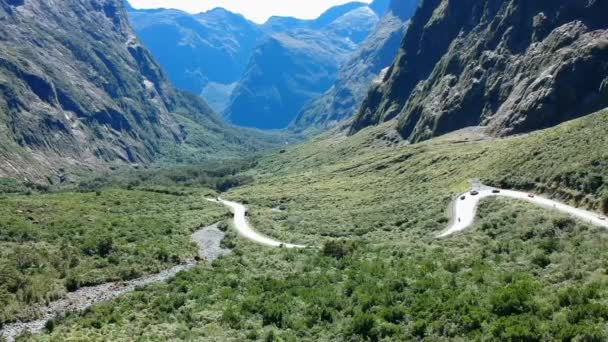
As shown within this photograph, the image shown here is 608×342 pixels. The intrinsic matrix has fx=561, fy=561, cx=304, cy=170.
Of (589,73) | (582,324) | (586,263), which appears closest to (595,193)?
(586,263)

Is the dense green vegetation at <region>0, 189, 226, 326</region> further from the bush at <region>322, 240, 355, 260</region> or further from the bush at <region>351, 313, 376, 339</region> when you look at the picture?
the bush at <region>351, 313, 376, 339</region>

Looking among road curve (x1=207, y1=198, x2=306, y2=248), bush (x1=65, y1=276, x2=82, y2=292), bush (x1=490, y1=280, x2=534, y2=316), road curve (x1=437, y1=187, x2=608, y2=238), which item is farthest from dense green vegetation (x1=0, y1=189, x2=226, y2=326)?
bush (x1=490, y1=280, x2=534, y2=316)

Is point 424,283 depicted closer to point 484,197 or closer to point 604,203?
point 604,203

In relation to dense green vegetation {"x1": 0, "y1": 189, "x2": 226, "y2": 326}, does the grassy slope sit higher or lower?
lower

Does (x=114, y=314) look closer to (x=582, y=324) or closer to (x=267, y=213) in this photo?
(x=582, y=324)

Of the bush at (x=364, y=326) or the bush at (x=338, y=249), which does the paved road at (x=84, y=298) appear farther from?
the bush at (x=364, y=326)

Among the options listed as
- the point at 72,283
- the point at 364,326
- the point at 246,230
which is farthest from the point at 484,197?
the point at 72,283

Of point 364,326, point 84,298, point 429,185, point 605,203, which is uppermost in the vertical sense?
point 429,185
